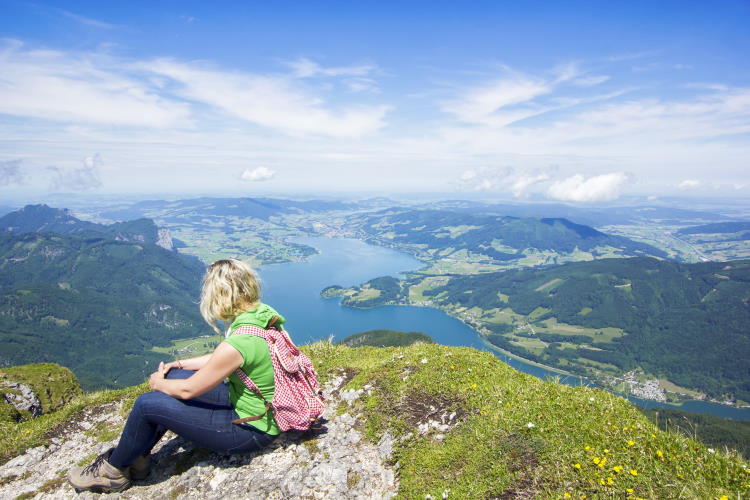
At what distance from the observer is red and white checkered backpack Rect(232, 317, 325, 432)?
6.40 meters

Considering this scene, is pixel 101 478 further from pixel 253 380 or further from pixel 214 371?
pixel 253 380

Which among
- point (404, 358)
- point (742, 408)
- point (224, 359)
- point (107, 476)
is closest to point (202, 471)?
point (107, 476)

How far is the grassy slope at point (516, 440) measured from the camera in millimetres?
5375

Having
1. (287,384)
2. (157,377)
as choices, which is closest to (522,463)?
(287,384)

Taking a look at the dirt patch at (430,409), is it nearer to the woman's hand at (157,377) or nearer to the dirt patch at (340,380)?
the dirt patch at (340,380)

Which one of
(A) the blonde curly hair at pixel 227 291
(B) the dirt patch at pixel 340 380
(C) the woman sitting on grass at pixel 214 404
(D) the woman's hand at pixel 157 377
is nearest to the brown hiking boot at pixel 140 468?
(C) the woman sitting on grass at pixel 214 404

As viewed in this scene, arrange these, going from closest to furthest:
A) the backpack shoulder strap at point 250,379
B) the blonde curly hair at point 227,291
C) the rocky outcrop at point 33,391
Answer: the backpack shoulder strap at point 250,379
the blonde curly hair at point 227,291
the rocky outcrop at point 33,391

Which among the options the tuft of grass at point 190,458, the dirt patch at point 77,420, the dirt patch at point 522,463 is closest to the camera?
the dirt patch at point 522,463

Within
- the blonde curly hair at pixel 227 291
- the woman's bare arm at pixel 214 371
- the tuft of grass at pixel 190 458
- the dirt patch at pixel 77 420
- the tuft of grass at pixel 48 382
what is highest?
the blonde curly hair at pixel 227 291

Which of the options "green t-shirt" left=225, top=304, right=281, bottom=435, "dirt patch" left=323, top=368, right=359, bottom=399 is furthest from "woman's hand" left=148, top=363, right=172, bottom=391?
"dirt patch" left=323, top=368, right=359, bottom=399

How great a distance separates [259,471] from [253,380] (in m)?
2.10

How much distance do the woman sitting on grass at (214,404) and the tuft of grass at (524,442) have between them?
3.04m

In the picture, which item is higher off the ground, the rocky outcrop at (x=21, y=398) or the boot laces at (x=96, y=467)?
the boot laces at (x=96, y=467)

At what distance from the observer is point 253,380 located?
6367mm
